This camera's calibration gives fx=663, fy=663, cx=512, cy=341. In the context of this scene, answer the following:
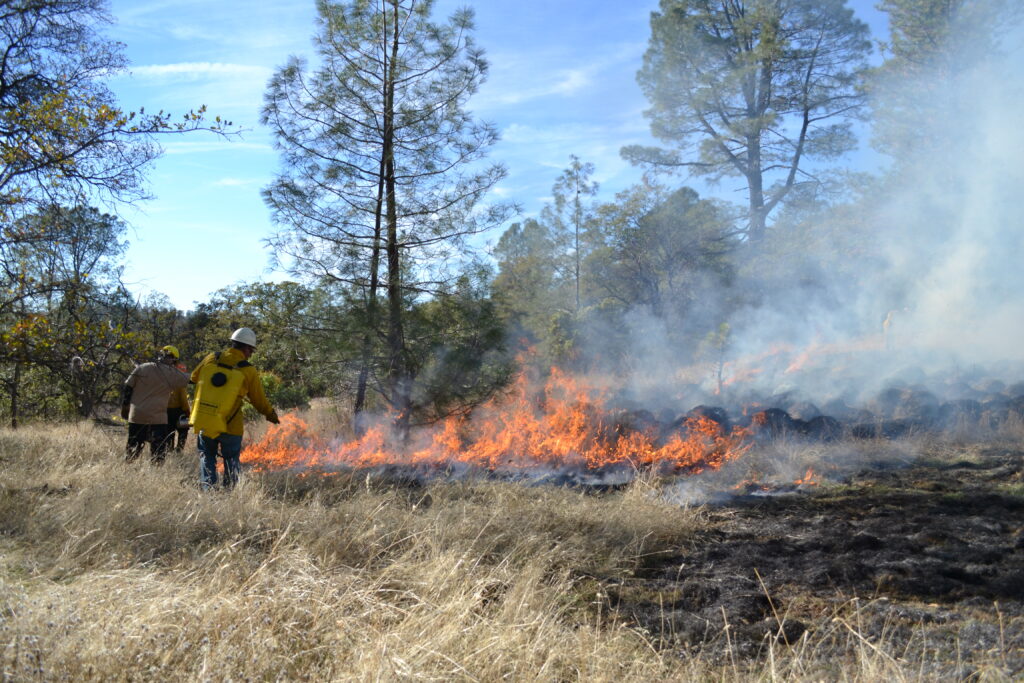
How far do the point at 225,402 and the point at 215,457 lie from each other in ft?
1.87

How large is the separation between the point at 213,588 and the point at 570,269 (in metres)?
25.2

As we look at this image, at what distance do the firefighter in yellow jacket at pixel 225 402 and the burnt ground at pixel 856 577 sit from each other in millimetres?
3718

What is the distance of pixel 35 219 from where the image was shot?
24.9 ft

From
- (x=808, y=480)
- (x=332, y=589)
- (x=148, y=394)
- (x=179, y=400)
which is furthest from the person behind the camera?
(x=179, y=400)

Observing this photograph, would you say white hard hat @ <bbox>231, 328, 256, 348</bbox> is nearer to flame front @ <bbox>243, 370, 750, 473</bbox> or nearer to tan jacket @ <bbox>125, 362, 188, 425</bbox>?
tan jacket @ <bbox>125, 362, 188, 425</bbox>

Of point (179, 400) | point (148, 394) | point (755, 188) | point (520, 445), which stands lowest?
point (520, 445)

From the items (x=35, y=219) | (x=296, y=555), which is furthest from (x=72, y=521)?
(x=35, y=219)

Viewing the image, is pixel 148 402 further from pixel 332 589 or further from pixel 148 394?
pixel 332 589

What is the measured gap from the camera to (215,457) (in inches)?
251

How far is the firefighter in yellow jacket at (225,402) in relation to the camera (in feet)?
20.4

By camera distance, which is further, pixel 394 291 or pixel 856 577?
pixel 394 291

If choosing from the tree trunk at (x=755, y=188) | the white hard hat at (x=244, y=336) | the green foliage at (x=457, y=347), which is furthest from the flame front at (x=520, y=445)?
the tree trunk at (x=755, y=188)

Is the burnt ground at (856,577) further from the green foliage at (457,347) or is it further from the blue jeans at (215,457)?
the green foliage at (457,347)

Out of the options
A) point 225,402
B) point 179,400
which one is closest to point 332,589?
point 225,402
